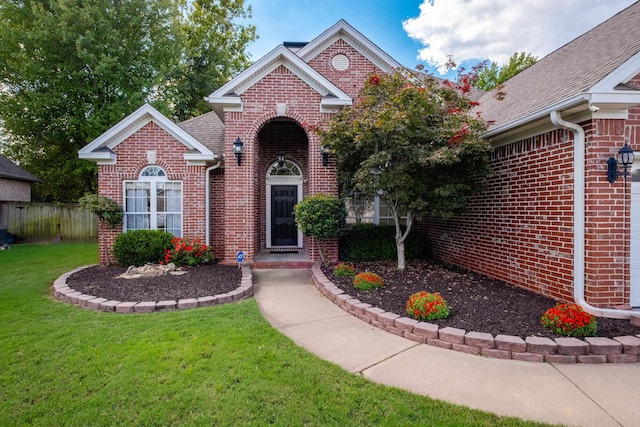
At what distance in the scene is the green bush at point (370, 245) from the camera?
800 cm

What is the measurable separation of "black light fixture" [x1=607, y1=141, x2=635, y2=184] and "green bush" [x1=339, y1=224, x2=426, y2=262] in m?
4.47

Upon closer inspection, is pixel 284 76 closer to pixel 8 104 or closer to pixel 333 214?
pixel 333 214

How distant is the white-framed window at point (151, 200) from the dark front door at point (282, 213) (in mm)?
2739

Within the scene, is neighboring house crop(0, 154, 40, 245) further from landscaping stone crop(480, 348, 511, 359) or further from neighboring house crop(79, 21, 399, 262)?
landscaping stone crop(480, 348, 511, 359)

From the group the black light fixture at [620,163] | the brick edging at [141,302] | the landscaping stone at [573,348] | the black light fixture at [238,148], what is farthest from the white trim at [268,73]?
the landscaping stone at [573,348]

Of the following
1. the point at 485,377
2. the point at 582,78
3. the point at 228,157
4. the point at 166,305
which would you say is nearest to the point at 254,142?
the point at 228,157

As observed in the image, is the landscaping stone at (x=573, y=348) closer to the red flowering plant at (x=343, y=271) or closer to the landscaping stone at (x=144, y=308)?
the red flowering plant at (x=343, y=271)

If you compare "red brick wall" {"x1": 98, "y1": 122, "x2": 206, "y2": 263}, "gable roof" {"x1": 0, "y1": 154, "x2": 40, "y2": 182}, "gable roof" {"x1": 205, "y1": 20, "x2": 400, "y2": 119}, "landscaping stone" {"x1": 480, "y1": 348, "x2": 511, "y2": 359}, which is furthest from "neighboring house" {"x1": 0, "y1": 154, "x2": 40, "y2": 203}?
"landscaping stone" {"x1": 480, "y1": 348, "x2": 511, "y2": 359}

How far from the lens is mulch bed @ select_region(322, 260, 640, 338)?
3.79 m

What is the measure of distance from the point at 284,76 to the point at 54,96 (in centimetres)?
1404

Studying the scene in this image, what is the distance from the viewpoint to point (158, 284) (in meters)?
5.98

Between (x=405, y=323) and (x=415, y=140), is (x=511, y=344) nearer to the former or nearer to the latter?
(x=405, y=323)

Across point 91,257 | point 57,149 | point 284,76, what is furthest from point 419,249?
point 57,149

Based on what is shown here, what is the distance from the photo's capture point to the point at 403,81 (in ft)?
19.4
